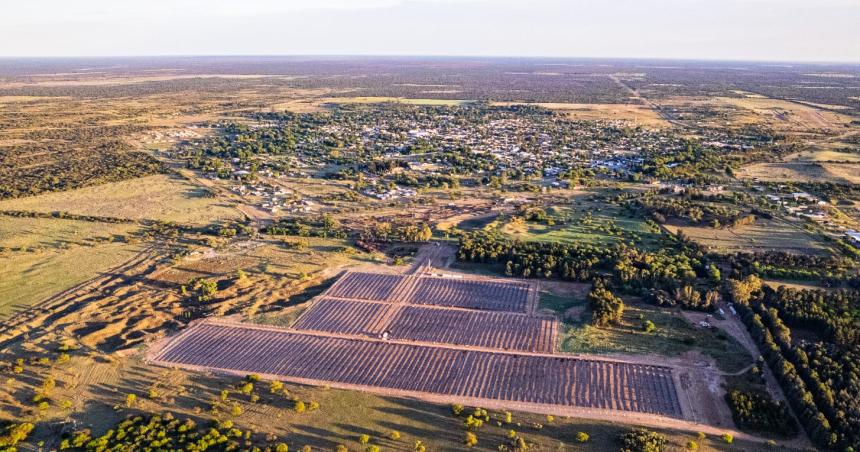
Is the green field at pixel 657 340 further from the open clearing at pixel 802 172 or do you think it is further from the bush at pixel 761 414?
the open clearing at pixel 802 172

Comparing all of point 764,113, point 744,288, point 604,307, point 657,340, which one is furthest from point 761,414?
point 764,113

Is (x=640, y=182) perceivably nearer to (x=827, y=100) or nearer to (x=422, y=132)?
(x=422, y=132)

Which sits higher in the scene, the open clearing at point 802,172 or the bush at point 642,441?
the open clearing at point 802,172

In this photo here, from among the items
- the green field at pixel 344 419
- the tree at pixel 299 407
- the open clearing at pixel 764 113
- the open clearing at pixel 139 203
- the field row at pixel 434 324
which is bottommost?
the green field at pixel 344 419

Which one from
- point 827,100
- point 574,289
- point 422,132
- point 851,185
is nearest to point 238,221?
point 574,289

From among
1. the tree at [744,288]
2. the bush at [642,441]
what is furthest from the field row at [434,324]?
the tree at [744,288]

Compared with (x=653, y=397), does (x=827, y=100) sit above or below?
above

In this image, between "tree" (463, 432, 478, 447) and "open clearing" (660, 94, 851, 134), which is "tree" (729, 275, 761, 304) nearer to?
"tree" (463, 432, 478, 447)
